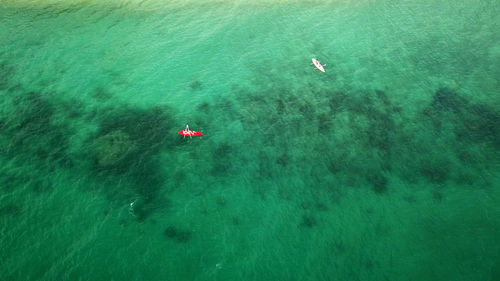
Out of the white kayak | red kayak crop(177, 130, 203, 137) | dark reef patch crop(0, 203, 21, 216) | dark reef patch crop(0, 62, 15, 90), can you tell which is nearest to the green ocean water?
dark reef patch crop(0, 203, 21, 216)

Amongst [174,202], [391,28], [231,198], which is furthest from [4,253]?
[391,28]

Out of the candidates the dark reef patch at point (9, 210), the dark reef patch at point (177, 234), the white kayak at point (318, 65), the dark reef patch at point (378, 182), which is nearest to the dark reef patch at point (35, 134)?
the dark reef patch at point (9, 210)

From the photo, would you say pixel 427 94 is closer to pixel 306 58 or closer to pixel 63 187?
pixel 306 58

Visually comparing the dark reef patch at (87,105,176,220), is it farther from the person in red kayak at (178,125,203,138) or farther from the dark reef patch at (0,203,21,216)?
the dark reef patch at (0,203,21,216)

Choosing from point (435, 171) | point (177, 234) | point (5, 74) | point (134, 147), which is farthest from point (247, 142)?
point (5, 74)

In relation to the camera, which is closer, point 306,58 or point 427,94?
point 427,94

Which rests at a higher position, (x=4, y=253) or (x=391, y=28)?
(x=391, y=28)

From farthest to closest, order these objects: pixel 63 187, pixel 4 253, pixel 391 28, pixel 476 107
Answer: pixel 391 28 < pixel 476 107 < pixel 63 187 < pixel 4 253

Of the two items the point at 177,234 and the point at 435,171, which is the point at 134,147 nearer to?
→ the point at 177,234
